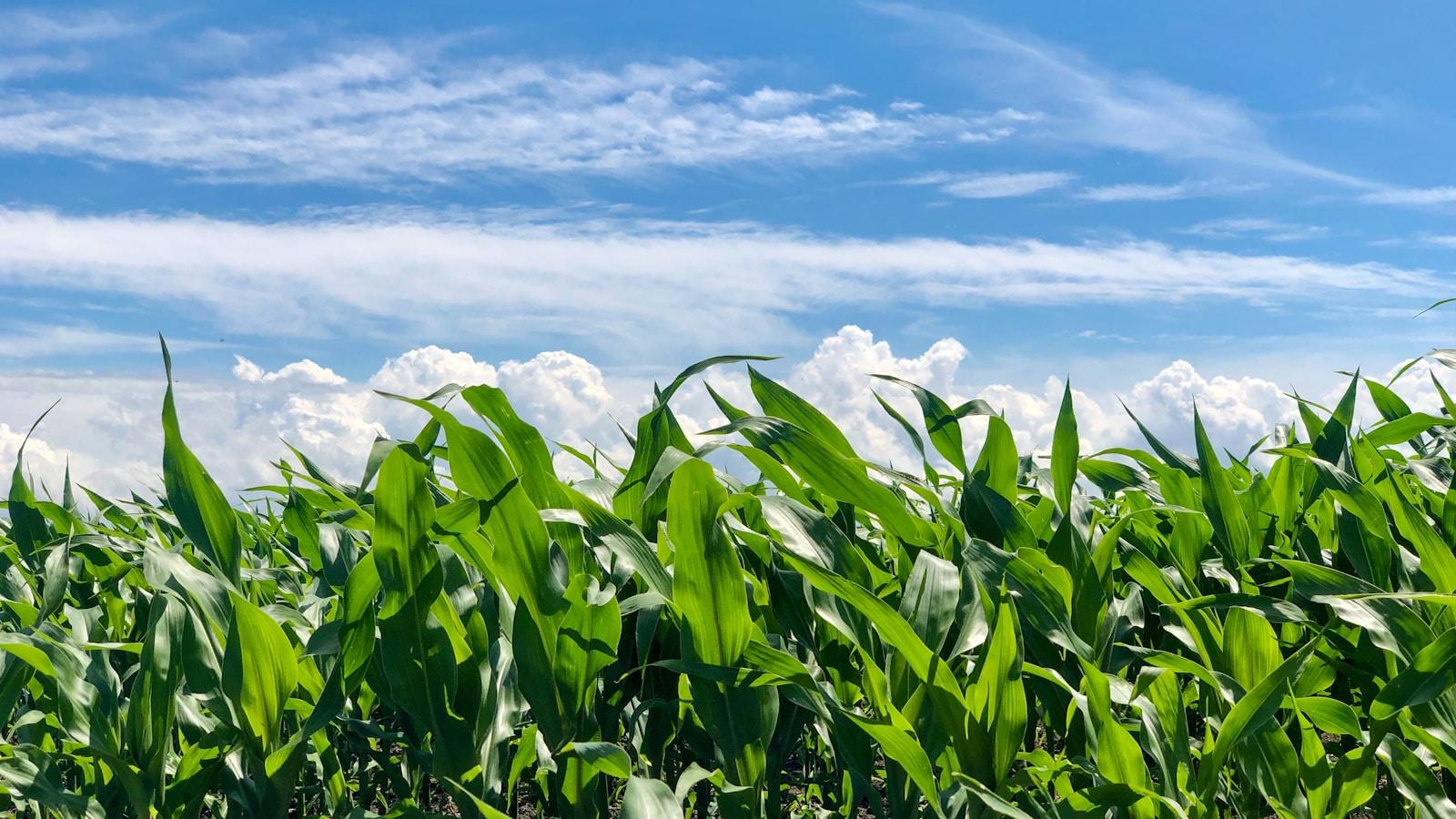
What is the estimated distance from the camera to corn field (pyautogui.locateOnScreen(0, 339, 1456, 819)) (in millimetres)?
849

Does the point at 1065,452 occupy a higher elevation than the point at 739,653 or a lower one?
higher

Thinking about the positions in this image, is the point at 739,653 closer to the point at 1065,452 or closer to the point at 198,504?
the point at 1065,452

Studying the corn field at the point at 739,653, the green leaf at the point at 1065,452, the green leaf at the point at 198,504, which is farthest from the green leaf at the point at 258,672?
the green leaf at the point at 1065,452

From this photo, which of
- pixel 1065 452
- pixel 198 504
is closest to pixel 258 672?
pixel 198 504

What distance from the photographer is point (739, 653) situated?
87 centimetres

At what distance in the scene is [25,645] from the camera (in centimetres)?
93

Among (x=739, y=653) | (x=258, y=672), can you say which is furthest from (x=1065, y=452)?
(x=258, y=672)

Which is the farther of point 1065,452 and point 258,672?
point 1065,452

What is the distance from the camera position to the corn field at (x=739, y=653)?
0.85m

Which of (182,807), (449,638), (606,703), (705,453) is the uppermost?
(705,453)

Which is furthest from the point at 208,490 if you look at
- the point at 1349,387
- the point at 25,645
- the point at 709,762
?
the point at 1349,387

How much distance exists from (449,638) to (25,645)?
0.40m

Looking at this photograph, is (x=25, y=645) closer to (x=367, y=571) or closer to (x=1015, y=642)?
(x=367, y=571)

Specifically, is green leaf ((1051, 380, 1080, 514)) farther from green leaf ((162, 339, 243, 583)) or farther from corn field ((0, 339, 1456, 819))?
green leaf ((162, 339, 243, 583))
